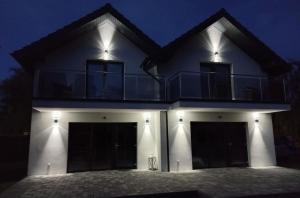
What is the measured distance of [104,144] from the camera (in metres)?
10.8

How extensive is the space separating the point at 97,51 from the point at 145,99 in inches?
127

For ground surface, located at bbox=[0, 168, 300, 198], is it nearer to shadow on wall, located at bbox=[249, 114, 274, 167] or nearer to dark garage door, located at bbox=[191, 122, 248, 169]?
dark garage door, located at bbox=[191, 122, 248, 169]

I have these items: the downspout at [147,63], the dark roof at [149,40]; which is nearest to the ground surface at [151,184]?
the downspout at [147,63]

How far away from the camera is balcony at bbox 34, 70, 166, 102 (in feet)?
32.1

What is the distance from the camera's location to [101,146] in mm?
10789

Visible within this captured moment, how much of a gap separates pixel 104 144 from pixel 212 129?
5168 mm

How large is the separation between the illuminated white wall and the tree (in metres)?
8.19

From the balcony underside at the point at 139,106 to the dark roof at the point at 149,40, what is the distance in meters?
2.30

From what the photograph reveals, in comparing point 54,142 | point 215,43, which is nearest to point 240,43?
point 215,43

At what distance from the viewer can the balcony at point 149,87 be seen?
986 cm

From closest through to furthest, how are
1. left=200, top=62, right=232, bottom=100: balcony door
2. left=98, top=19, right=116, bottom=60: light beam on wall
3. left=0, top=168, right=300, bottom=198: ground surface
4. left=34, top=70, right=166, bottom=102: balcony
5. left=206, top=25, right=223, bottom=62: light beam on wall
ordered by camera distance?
left=0, top=168, right=300, bottom=198: ground surface
left=34, top=70, right=166, bottom=102: balcony
left=98, top=19, right=116, bottom=60: light beam on wall
left=200, top=62, right=232, bottom=100: balcony door
left=206, top=25, right=223, bottom=62: light beam on wall

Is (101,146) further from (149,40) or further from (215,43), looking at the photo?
(215,43)

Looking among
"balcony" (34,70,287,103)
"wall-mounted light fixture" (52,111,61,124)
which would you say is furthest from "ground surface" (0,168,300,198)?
"balcony" (34,70,287,103)

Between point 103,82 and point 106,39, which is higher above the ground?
point 106,39
